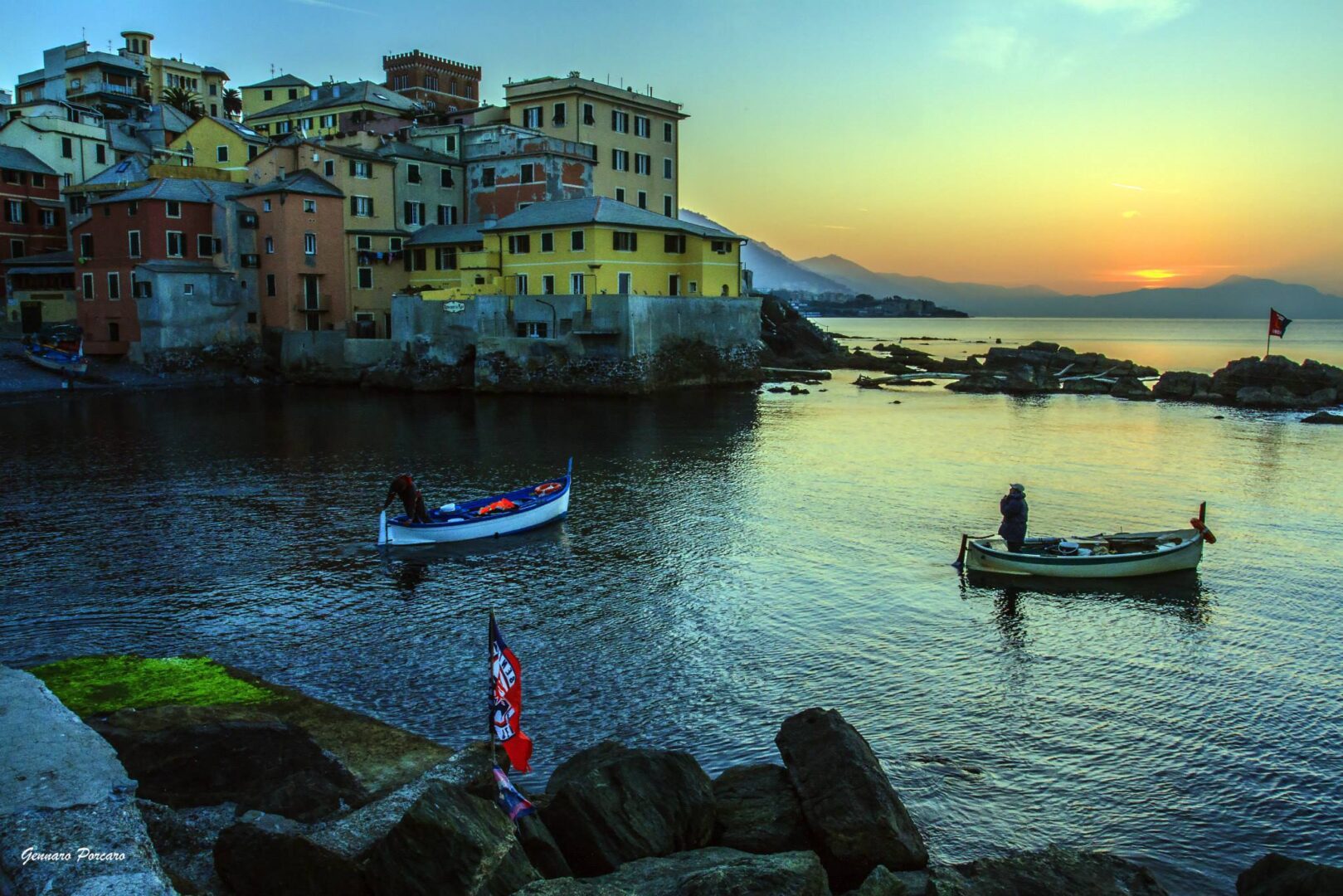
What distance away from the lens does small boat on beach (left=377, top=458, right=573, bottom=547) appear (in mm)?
29344

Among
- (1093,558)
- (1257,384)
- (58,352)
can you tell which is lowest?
(1093,558)

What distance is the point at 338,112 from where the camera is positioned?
94438mm

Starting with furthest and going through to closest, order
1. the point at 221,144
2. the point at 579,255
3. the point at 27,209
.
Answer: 1. the point at 221,144
2. the point at 27,209
3. the point at 579,255

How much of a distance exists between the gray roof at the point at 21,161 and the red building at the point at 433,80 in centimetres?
3398

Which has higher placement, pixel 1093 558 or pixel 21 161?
pixel 21 161

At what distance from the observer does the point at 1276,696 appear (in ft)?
61.7

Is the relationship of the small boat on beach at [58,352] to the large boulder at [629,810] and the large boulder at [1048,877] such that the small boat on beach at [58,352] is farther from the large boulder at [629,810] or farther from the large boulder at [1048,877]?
the large boulder at [1048,877]

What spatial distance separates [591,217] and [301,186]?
933 inches

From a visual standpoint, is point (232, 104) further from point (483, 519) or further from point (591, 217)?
point (483, 519)

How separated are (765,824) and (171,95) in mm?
119860

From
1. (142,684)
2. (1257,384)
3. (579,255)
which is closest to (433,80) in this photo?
(579,255)

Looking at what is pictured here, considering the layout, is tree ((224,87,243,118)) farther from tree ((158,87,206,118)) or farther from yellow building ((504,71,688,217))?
yellow building ((504,71,688,217))

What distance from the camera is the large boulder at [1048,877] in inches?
422

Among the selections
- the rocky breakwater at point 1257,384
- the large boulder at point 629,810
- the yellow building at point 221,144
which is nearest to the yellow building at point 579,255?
the yellow building at point 221,144
